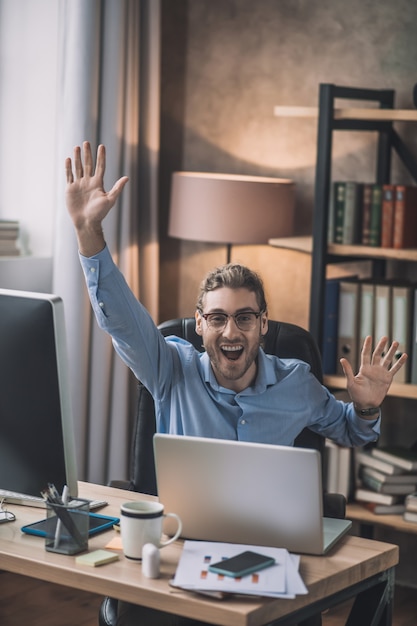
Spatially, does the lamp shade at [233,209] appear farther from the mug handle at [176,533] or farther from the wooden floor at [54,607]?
the mug handle at [176,533]

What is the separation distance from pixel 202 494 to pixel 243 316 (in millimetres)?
561

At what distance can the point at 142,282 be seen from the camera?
406 cm

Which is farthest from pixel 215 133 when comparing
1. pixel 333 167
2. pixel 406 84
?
pixel 406 84

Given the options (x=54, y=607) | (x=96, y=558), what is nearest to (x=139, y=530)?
(x=96, y=558)

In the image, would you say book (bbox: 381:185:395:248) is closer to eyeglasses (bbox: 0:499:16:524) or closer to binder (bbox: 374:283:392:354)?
binder (bbox: 374:283:392:354)

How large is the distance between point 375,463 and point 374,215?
84cm

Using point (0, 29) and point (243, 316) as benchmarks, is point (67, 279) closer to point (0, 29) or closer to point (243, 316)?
point (0, 29)

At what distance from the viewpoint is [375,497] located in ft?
11.5

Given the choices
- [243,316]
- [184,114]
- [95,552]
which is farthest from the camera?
[184,114]

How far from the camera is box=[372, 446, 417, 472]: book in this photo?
346 cm

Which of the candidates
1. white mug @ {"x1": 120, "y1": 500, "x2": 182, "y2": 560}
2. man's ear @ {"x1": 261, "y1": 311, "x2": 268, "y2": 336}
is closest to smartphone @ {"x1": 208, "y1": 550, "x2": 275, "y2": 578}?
white mug @ {"x1": 120, "y1": 500, "x2": 182, "y2": 560}

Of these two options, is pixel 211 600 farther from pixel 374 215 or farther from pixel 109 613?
pixel 374 215

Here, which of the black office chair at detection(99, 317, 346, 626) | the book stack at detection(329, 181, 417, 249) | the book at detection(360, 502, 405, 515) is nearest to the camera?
the black office chair at detection(99, 317, 346, 626)

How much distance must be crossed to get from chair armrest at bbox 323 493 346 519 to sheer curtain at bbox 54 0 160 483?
5.31ft
